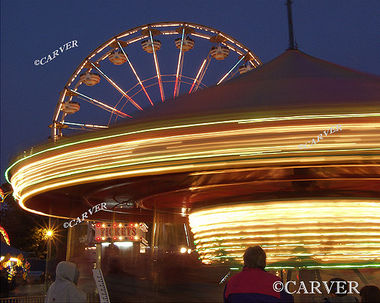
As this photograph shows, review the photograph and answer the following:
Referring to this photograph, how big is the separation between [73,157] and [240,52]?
1383cm

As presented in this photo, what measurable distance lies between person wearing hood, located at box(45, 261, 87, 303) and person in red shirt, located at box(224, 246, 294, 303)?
1245 mm

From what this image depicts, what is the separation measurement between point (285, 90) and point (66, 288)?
158 inches

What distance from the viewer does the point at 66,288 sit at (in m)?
3.97

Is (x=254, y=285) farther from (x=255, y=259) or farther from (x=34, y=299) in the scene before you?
(x=34, y=299)

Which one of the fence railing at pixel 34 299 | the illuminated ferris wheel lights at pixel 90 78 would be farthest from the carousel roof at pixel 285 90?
the illuminated ferris wheel lights at pixel 90 78

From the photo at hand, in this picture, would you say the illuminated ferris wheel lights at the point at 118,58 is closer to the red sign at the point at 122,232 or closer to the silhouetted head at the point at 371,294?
the red sign at the point at 122,232

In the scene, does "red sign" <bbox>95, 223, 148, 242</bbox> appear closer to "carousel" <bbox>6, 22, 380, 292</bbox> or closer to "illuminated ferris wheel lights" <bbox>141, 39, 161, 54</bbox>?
"illuminated ferris wheel lights" <bbox>141, 39, 161, 54</bbox>

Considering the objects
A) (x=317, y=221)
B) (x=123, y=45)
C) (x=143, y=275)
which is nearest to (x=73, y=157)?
(x=317, y=221)

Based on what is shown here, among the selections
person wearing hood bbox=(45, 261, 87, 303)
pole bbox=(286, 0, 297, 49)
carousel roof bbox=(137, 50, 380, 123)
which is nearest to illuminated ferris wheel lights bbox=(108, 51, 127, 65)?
pole bbox=(286, 0, 297, 49)

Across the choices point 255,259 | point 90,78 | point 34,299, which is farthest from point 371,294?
point 90,78

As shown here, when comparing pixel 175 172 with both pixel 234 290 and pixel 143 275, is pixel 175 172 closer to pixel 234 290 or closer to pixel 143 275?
pixel 234 290

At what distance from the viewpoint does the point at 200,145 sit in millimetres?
5820

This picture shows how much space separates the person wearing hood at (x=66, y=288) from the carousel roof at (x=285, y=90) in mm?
2375

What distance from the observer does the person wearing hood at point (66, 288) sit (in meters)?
3.95
